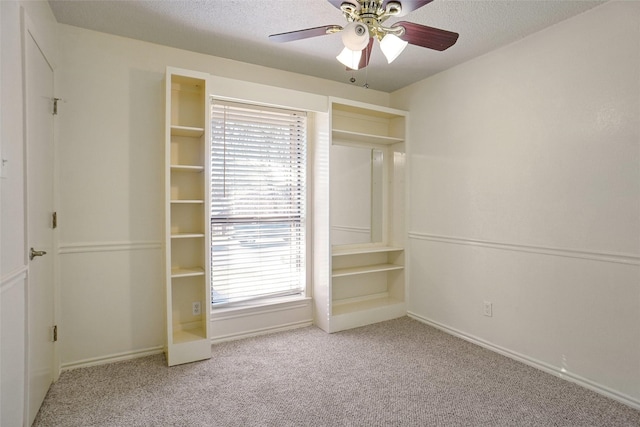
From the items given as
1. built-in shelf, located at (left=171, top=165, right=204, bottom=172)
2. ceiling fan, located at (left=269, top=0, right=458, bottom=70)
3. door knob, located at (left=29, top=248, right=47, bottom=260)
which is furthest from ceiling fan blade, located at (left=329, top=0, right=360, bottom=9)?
door knob, located at (left=29, top=248, right=47, bottom=260)

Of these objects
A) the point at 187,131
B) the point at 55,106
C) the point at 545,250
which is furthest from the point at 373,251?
the point at 55,106

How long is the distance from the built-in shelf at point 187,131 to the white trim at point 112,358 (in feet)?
6.01

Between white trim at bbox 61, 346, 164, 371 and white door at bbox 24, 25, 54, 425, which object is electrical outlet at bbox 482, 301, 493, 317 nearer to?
white trim at bbox 61, 346, 164, 371

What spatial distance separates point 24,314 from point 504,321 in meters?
3.35

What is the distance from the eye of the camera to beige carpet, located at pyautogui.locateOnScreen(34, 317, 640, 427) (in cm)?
207

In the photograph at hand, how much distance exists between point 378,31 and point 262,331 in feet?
9.13

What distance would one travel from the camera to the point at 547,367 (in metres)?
2.66

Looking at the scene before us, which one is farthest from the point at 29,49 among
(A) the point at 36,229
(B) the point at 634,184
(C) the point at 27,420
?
(B) the point at 634,184

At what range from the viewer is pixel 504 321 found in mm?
2979

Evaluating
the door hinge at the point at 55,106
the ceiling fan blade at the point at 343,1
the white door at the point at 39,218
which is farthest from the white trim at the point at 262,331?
the ceiling fan blade at the point at 343,1

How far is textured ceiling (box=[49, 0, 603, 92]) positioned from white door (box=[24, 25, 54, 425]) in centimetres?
60

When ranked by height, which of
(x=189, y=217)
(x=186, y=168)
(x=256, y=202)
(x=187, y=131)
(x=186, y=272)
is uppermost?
(x=187, y=131)

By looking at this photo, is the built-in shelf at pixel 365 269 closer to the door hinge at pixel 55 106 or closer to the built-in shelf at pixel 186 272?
the built-in shelf at pixel 186 272

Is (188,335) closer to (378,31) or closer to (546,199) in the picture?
(378,31)
